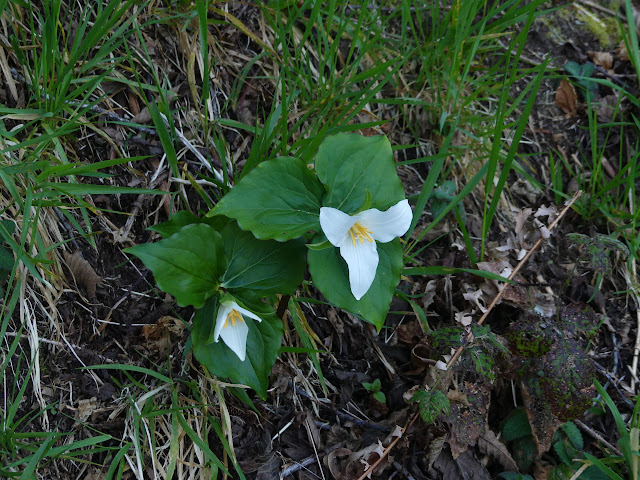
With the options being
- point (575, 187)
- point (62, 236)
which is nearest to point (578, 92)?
point (575, 187)

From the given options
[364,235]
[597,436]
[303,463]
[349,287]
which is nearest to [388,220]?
[364,235]

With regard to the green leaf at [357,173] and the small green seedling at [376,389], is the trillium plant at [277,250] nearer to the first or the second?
the green leaf at [357,173]

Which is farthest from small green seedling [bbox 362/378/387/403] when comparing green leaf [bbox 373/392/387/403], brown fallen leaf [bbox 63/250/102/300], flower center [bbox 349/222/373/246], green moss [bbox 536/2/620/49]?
green moss [bbox 536/2/620/49]

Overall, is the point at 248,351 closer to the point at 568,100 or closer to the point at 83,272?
the point at 83,272

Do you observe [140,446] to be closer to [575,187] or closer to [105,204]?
[105,204]

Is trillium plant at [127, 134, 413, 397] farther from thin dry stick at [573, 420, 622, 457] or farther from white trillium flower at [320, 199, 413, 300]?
thin dry stick at [573, 420, 622, 457]
